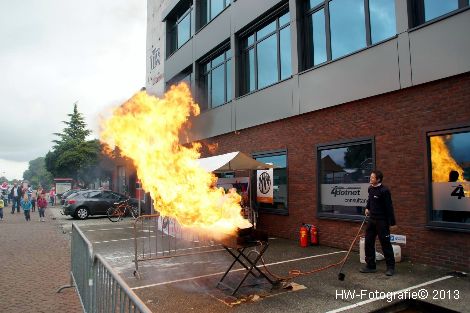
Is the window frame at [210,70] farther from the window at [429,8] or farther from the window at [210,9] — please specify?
the window at [429,8]

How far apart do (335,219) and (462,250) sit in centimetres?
328

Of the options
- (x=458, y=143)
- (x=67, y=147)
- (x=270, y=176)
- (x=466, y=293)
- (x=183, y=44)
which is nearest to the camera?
(x=466, y=293)

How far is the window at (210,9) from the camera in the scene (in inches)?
641

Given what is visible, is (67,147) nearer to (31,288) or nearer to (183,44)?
(183,44)

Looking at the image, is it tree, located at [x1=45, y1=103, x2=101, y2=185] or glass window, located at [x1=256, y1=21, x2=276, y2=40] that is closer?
glass window, located at [x1=256, y1=21, x2=276, y2=40]

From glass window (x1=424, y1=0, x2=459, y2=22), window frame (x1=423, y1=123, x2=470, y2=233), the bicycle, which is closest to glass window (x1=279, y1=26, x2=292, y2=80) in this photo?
glass window (x1=424, y1=0, x2=459, y2=22)

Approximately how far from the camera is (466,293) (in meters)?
5.71

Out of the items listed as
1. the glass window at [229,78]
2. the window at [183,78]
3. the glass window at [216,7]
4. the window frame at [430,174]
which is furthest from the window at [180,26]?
the window frame at [430,174]

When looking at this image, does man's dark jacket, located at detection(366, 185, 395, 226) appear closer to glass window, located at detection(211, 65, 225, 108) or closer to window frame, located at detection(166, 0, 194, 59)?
glass window, located at detection(211, 65, 225, 108)

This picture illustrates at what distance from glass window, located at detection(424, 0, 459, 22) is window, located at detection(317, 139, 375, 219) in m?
3.20

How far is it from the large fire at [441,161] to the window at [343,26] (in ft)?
9.95

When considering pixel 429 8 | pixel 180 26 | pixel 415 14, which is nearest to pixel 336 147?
pixel 415 14

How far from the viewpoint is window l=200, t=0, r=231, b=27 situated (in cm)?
1627

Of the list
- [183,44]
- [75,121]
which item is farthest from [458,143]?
[75,121]
